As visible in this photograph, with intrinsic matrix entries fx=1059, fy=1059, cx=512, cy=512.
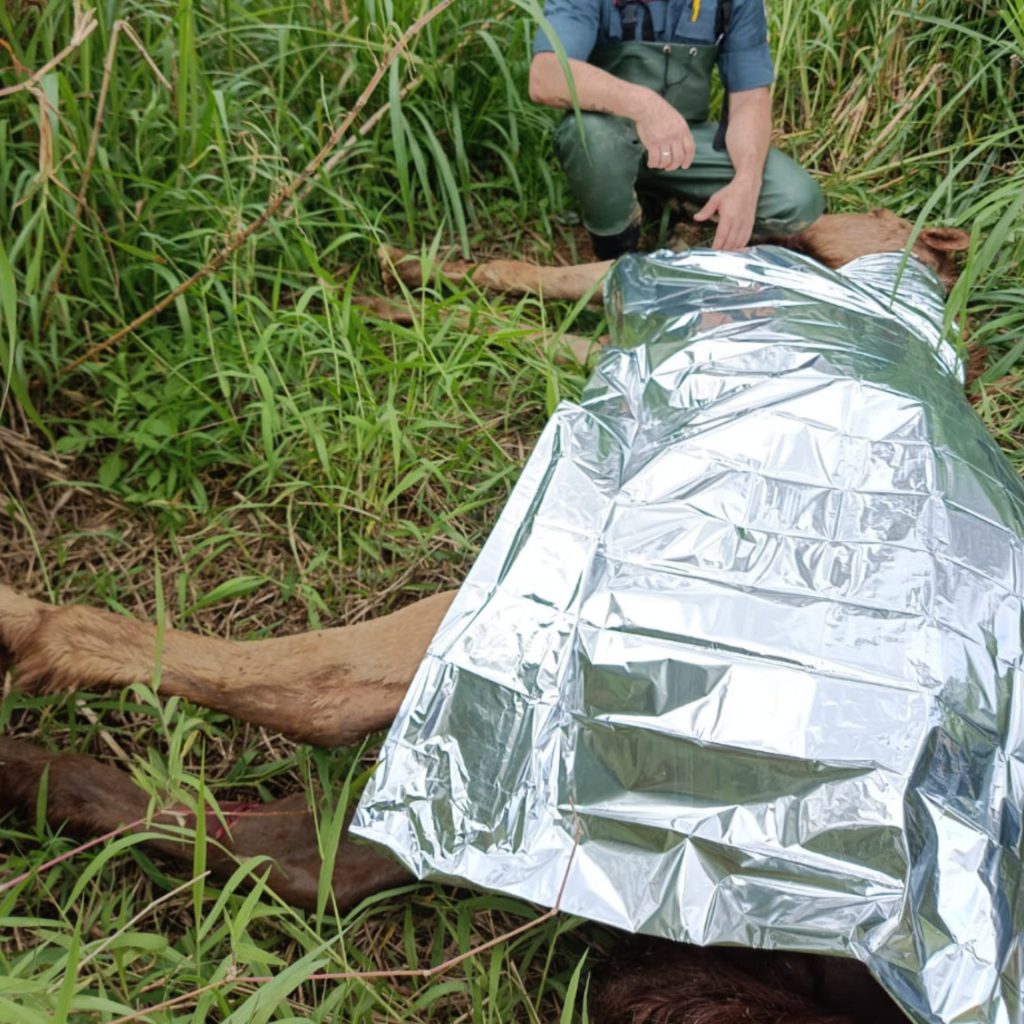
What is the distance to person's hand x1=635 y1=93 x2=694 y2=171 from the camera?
234 cm

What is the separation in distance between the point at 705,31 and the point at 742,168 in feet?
1.10

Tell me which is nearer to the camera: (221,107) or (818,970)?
(818,970)

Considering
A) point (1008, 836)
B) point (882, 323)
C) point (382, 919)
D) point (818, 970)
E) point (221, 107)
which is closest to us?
point (1008, 836)

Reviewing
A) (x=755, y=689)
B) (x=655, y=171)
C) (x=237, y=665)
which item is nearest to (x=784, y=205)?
(x=655, y=171)

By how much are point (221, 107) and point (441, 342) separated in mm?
617

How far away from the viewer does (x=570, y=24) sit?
7.64 feet

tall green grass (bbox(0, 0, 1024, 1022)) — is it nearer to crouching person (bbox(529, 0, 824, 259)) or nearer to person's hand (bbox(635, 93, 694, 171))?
crouching person (bbox(529, 0, 824, 259))

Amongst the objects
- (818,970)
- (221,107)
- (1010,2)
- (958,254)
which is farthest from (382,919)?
(1010,2)

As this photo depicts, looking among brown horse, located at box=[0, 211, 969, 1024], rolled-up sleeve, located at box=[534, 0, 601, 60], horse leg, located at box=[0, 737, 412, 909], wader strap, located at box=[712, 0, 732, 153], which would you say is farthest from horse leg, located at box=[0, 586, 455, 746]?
wader strap, located at box=[712, 0, 732, 153]

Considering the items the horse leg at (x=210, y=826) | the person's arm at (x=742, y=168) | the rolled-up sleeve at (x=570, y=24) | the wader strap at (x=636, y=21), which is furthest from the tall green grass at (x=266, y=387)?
the person's arm at (x=742, y=168)

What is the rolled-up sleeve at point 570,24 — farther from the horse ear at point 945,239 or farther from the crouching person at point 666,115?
the horse ear at point 945,239

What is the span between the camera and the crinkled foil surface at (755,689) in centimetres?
115

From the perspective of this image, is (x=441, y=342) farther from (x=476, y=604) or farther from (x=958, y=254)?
(x=958, y=254)

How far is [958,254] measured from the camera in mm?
2391
